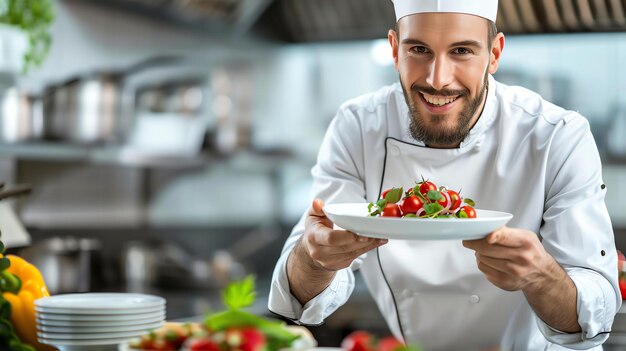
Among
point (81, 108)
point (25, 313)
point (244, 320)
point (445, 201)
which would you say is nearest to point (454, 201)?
point (445, 201)

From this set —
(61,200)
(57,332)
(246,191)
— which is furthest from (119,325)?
(246,191)

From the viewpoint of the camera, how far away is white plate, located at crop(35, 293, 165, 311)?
1431mm

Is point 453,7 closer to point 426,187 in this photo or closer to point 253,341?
point 426,187

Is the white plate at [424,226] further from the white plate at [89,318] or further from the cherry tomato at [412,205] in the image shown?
the white plate at [89,318]

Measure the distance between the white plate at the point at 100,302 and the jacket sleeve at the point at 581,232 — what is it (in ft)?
2.80

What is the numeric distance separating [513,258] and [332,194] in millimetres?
677

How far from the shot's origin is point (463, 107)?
1.88 metres

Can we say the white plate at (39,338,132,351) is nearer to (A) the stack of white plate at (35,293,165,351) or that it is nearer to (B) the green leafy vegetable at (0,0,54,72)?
(A) the stack of white plate at (35,293,165,351)

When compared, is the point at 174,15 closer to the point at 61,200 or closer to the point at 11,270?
the point at 61,200

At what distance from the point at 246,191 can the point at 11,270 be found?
357 cm

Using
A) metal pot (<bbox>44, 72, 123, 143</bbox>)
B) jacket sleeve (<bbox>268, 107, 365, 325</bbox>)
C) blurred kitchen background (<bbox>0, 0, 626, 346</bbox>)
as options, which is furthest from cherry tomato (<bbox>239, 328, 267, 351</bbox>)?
metal pot (<bbox>44, 72, 123, 143</bbox>)

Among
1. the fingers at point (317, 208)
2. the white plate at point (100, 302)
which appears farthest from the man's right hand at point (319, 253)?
the white plate at point (100, 302)

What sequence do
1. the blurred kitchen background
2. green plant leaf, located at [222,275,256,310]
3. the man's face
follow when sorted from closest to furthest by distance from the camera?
green plant leaf, located at [222,275,256,310], the man's face, the blurred kitchen background

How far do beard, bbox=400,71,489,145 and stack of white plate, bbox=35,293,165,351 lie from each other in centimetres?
80
